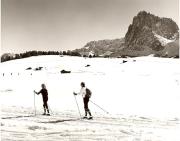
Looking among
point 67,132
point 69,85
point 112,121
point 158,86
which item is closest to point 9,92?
point 69,85

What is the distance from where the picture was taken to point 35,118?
18.2 meters

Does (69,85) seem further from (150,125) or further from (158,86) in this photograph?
(150,125)

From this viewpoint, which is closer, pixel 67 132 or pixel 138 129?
pixel 67 132

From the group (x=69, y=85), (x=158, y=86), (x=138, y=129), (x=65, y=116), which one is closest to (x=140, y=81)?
(x=158, y=86)

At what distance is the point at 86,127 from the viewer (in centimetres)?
1556

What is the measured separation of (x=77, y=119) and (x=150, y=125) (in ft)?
12.3

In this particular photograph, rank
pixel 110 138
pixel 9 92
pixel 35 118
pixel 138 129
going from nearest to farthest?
pixel 110 138 < pixel 138 129 < pixel 35 118 < pixel 9 92

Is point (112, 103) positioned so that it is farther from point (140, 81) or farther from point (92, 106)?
point (140, 81)

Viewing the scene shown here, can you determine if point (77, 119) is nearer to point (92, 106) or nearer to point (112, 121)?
point (112, 121)

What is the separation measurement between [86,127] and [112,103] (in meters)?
11.4

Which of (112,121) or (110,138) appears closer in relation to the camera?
(110,138)

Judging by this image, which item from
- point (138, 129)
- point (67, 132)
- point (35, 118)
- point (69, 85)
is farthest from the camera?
point (69, 85)

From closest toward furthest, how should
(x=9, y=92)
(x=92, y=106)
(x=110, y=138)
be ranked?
1. (x=110, y=138)
2. (x=92, y=106)
3. (x=9, y=92)

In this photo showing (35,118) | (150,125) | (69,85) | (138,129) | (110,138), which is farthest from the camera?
(69,85)
